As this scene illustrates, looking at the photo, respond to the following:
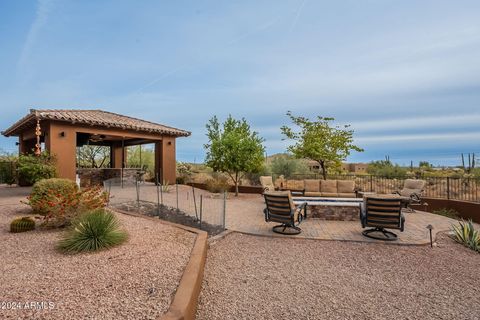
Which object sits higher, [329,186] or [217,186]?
[329,186]

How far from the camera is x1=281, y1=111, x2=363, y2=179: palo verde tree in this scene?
14906 millimetres

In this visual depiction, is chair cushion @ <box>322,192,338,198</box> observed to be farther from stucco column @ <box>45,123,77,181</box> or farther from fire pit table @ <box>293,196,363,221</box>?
stucco column @ <box>45,123,77,181</box>

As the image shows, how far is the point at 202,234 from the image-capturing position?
5195mm

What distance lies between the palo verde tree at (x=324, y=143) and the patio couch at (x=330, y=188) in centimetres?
409

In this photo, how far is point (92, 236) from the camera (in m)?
4.32

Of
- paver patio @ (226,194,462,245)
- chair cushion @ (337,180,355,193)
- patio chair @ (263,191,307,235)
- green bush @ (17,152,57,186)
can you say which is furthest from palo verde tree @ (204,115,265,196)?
green bush @ (17,152,57,186)

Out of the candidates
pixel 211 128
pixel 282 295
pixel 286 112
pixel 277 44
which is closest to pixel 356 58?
pixel 277 44

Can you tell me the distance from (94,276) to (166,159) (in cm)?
1299

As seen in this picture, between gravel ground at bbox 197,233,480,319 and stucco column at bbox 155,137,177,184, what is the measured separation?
1121cm

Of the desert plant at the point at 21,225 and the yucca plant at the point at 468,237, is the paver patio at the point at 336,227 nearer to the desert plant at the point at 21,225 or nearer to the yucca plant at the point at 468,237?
the yucca plant at the point at 468,237

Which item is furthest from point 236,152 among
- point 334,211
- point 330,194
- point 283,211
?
Answer: point 283,211

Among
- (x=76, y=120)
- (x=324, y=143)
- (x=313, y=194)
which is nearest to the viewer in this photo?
(x=313, y=194)

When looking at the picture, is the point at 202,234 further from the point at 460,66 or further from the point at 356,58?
the point at 460,66

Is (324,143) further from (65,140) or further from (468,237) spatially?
(65,140)
